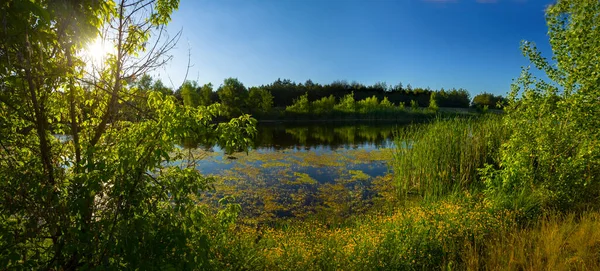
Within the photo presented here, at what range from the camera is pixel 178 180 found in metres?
2.26

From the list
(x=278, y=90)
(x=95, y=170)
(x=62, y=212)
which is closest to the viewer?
(x=95, y=170)

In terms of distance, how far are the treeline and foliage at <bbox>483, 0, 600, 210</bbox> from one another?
59.2 ft

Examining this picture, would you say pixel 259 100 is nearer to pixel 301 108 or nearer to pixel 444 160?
pixel 301 108

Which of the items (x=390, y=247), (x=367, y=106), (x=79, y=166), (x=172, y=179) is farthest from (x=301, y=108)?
(x=79, y=166)

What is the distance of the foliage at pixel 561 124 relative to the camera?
4.85 metres

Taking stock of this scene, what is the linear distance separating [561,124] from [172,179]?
6863mm

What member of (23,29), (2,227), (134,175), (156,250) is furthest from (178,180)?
(23,29)

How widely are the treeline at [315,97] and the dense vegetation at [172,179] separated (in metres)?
17.5

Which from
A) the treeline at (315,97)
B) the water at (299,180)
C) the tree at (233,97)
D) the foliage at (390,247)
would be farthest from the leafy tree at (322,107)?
the foliage at (390,247)

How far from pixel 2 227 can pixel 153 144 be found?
4.01 ft

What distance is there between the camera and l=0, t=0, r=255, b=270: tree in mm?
1875

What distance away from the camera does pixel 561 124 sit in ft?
17.5

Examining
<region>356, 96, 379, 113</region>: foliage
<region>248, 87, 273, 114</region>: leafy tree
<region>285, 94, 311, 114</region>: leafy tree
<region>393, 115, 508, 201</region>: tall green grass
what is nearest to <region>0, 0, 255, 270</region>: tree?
<region>393, 115, 508, 201</region>: tall green grass

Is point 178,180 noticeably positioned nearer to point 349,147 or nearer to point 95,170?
point 95,170
